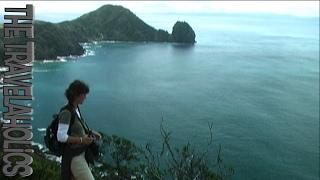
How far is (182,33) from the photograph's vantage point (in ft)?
473

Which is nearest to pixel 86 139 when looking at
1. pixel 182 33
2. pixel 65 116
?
pixel 65 116

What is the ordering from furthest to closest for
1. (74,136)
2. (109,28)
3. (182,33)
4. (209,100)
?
(109,28) → (182,33) → (209,100) → (74,136)

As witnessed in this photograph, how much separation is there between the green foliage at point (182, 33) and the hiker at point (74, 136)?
5450 inches

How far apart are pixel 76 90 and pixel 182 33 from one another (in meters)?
141

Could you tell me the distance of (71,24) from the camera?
14325 cm

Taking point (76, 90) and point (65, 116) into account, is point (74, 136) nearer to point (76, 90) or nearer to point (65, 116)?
point (65, 116)

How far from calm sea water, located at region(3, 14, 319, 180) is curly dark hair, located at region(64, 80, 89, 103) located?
3498 cm

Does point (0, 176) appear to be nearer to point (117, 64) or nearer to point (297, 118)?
point (297, 118)

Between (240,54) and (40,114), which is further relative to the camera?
(240,54)

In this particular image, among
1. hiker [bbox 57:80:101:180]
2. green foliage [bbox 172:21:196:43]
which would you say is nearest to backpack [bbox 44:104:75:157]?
hiker [bbox 57:80:101:180]

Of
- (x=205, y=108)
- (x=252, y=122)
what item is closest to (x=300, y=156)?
(x=252, y=122)

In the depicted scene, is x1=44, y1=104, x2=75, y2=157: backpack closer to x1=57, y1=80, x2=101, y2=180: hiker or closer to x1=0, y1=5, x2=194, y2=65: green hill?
x1=57, y1=80, x2=101, y2=180: hiker

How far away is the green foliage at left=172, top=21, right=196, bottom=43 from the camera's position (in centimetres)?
14288

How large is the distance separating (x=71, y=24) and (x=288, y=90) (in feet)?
277
